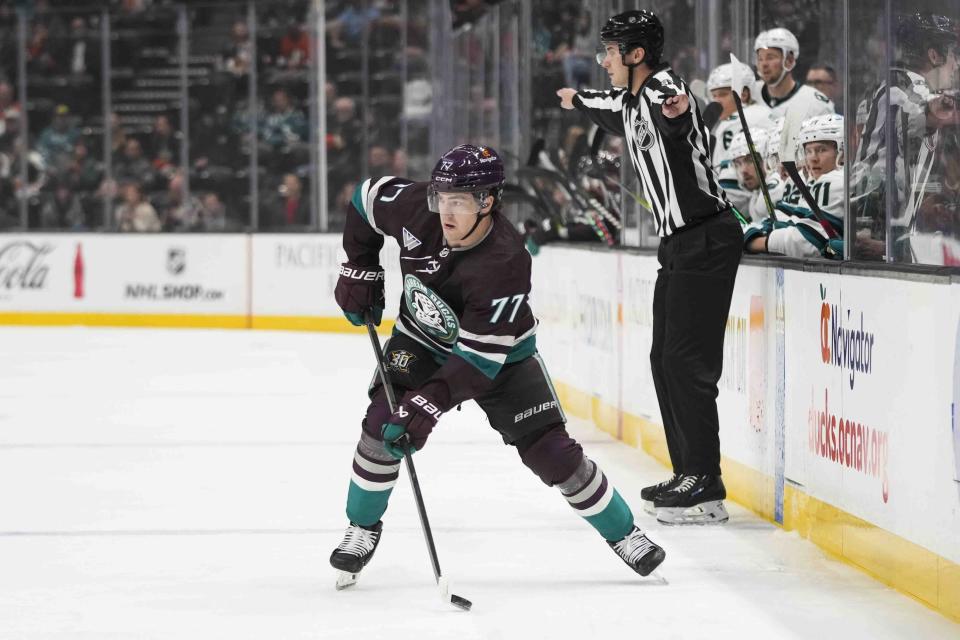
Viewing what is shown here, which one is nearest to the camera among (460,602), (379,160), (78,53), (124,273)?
(460,602)

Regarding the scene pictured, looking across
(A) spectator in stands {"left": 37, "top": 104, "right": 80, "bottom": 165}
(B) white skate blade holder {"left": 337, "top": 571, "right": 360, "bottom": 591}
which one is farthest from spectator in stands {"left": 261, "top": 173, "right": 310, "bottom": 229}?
(B) white skate blade holder {"left": 337, "top": 571, "right": 360, "bottom": 591}

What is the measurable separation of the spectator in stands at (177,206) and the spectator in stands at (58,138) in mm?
1139

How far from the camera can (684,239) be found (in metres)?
5.16

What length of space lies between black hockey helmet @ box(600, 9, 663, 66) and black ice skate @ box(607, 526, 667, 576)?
66.9 inches

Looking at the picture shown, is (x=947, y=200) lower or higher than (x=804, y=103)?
lower

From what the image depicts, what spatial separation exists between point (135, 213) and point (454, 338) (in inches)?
475

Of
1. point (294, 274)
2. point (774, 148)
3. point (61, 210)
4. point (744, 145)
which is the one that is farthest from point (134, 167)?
point (774, 148)

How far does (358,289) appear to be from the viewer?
420 cm

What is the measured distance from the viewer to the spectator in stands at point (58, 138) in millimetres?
16125

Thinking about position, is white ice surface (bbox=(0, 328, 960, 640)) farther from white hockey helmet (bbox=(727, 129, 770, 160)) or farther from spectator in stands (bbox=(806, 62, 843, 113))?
spectator in stands (bbox=(806, 62, 843, 113))

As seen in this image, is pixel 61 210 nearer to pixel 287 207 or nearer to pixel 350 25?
pixel 287 207

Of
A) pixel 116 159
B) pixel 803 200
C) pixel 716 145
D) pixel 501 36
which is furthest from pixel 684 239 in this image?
pixel 116 159

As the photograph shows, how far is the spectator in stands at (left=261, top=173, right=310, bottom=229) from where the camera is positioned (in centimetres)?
1530

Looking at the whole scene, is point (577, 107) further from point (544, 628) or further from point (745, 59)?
point (544, 628)
